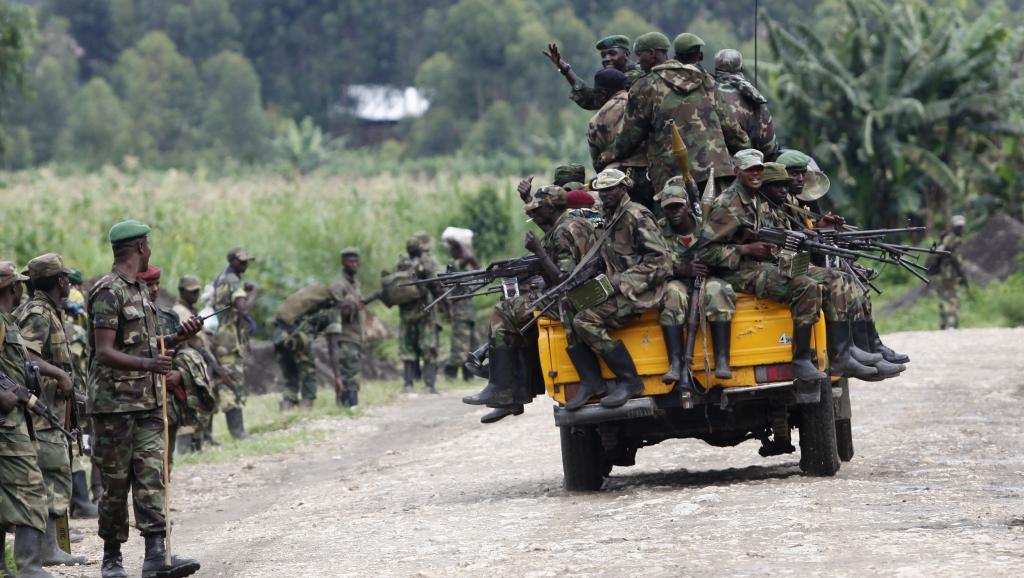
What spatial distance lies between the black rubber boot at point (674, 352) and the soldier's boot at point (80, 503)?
518 cm

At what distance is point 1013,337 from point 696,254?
15.6m

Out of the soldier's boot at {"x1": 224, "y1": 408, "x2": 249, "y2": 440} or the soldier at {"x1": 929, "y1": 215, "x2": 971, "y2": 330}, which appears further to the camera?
the soldier at {"x1": 929, "y1": 215, "x2": 971, "y2": 330}

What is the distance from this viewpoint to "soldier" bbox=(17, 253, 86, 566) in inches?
410

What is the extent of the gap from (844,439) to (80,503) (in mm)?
5975

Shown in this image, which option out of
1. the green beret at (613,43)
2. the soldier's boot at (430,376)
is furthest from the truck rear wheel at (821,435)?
the soldier's boot at (430,376)

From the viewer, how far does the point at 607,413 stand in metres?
11.1

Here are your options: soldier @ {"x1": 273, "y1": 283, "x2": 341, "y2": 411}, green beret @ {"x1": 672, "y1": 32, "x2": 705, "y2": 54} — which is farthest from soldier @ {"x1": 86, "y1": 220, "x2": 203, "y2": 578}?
soldier @ {"x1": 273, "y1": 283, "x2": 341, "y2": 411}

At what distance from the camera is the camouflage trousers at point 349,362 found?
70.3ft

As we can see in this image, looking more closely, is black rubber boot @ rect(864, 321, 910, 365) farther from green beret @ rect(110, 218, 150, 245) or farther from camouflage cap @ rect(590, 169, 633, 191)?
green beret @ rect(110, 218, 150, 245)

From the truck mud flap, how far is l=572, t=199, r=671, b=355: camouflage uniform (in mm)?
369

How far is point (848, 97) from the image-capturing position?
36.2 meters

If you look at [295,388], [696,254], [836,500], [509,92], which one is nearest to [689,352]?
[696,254]

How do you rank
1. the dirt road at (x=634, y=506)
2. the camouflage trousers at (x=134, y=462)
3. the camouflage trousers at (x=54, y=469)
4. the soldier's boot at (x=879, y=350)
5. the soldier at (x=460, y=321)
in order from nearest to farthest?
the dirt road at (x=634, y=506) → the camouflage trousers at (x=134, y=462) → the camouflage trousers at (x=54, y=469) → the soldier's boot at (x=879, y=350) → the soldier at (x=460, y=321)

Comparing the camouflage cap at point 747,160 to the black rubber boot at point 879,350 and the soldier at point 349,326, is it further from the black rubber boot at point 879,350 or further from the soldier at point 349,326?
the soldier at point 349,326
